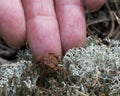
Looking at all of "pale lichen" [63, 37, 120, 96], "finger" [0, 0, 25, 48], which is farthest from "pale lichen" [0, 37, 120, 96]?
"finger" [0, 0, 25, 48]

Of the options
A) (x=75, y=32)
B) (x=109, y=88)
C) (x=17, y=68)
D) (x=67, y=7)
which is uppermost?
(x=67, y=7)

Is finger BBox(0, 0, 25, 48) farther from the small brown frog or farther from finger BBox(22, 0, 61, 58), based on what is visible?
the small brown frog

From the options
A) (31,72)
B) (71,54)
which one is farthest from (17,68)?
(71,54)

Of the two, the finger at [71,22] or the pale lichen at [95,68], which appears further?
the finger at [71,22]

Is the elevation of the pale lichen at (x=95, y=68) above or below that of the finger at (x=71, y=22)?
below

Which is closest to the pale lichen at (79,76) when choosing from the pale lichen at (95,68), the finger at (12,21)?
the pale lichen at (95,68)

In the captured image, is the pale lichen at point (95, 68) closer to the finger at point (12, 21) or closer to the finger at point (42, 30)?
the finger at point (42, 30)

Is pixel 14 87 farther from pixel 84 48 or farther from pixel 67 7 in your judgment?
pixel 67 7
